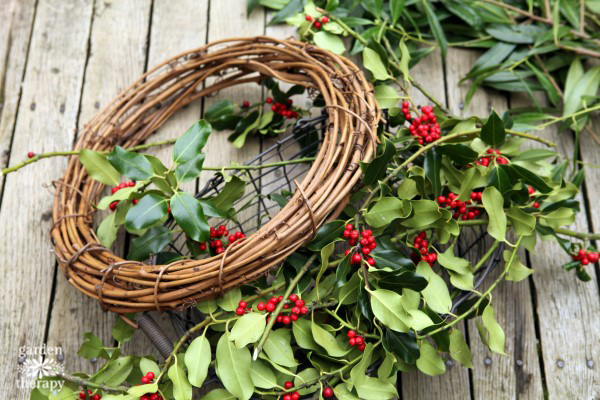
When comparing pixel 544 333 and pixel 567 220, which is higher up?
pixel 567 220

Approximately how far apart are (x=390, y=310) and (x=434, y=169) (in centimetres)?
28

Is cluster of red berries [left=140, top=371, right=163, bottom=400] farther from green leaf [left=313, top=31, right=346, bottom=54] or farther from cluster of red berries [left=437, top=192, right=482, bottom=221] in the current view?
green leaf [left=313, top=31, right=346, bottom=54]

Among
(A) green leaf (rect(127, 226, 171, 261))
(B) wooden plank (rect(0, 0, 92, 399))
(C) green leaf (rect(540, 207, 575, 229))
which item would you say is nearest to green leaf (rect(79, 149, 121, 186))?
(A) green leaf (rect(127, 226, 171, 261))

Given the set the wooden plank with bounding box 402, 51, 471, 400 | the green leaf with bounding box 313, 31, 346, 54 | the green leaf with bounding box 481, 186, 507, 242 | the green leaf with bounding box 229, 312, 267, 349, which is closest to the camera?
the green leaf with bounding box 229, 312, 267, 349

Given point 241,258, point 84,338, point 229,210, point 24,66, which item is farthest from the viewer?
point 24,66

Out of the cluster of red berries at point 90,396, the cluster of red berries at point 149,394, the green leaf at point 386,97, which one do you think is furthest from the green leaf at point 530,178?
the cluster of red berries at point 90,396

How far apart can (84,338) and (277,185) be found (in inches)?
18.8

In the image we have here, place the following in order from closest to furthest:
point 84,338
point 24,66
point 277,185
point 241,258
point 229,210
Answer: point 241,258 → point 229,210 → point 84,338 → point 277,185 → point 24,66

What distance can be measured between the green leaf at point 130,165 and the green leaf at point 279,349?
1.05ft

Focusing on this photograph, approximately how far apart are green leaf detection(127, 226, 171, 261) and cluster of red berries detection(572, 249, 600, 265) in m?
0.75

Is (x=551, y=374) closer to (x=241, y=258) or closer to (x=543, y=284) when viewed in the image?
(x=543, y=284)

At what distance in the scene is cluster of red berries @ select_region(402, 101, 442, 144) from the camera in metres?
1.10

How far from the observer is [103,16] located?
4.68 feet

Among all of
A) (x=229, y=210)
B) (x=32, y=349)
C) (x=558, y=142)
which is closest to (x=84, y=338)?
(x=32, y=349)
